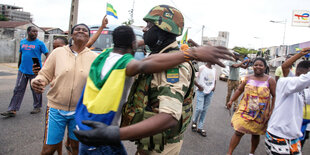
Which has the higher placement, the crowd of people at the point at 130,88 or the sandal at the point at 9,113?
the crowd of people at the point at 130,88

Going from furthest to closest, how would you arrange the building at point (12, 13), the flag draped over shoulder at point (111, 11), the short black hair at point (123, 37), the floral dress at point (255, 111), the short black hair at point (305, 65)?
1. the building at point (12, 13)
2. the flag draped over shoulder at point (111, 11)
3. the floral dress at point (255, 111)
4. the short black hair at point (305, 65)
5. the short black hair at point (123, 37)

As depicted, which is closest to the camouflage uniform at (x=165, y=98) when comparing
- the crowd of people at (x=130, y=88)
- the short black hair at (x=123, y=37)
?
the crowd of people at (x=130, y=88)

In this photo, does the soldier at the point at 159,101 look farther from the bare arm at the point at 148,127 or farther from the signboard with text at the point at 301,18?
the signboard with text at the point at 301,18

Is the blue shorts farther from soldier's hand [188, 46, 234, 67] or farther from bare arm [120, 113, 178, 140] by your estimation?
soldier's hand [188, 46, 234, 67]

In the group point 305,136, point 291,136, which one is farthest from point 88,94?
point 305,136

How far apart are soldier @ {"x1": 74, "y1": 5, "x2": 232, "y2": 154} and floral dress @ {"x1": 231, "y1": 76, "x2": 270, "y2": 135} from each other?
2084 mm

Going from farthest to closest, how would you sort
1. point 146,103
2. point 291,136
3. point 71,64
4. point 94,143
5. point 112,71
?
point 291,136 → point 71,64 → point 146,103 → point 112,71 → point 94,143

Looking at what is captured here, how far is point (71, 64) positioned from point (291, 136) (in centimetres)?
276

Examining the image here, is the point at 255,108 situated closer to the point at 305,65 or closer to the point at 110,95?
the point at 305,65

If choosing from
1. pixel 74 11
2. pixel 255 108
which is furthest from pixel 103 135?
pixel 74 11

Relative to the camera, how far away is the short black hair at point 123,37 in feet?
4.51

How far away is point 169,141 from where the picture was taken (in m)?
1.49

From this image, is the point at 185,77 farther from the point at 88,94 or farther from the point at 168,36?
the point at 88,94

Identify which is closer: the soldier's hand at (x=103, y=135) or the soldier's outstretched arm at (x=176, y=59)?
the soldier's hand at (x=103, y=135)
